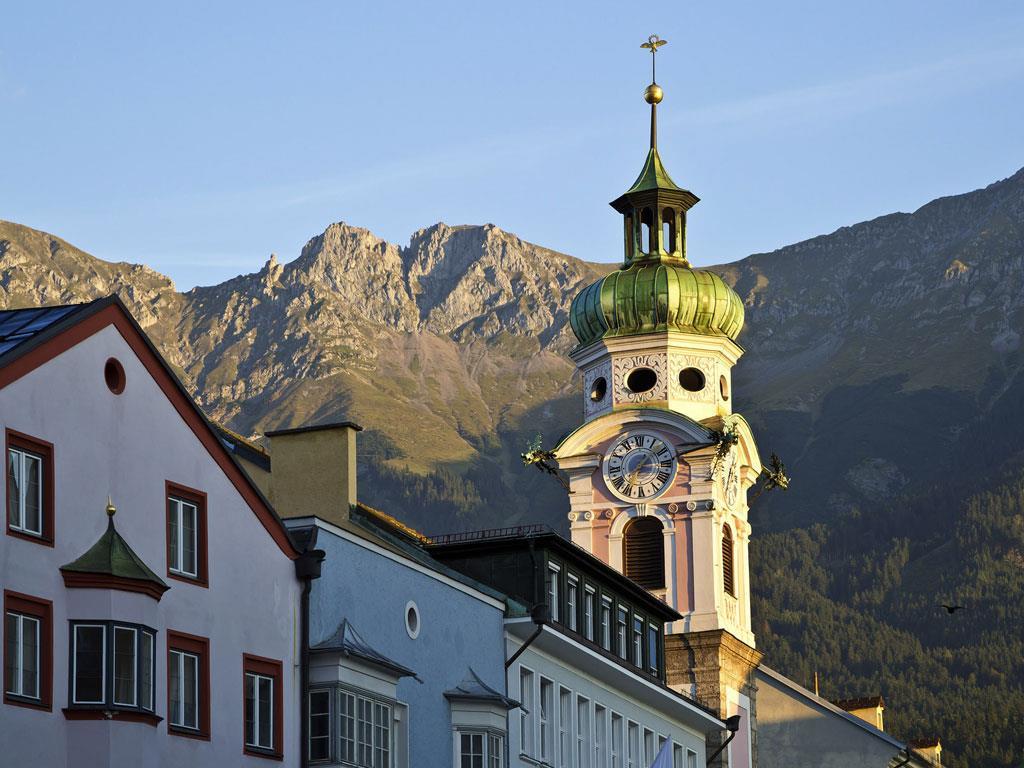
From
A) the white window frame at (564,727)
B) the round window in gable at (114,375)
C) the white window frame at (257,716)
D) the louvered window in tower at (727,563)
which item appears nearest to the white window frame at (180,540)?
the round window in gable at (114,375)

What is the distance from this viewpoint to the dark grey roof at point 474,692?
52906 millimetres

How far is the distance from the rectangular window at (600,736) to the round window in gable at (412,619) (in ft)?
39.9

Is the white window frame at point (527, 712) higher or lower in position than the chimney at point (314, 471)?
lower

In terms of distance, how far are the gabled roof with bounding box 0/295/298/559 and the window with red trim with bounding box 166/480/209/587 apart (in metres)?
1.12

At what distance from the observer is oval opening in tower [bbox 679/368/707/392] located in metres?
101

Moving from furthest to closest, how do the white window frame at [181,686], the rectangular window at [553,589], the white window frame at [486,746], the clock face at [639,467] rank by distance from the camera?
the clock face at [639,467] → the rectangular window at [553,589] → the white window frame at [486,746] → the white window frame at [181,686]

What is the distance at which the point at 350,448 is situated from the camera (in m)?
53.8

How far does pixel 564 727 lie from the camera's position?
60.1m

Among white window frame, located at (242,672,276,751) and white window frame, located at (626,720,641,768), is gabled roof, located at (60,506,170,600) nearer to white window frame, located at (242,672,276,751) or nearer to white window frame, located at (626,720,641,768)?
white window frame, located at (242,672,276,751)

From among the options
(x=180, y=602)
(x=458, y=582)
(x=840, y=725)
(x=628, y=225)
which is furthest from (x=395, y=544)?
(x=628, y=225)

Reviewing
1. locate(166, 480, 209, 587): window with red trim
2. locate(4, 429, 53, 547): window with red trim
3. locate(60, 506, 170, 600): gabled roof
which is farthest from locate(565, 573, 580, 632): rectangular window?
locate(4, 429, 53, 547): window with red trim

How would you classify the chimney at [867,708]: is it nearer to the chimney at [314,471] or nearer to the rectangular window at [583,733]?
the rectangular window at [583,733]

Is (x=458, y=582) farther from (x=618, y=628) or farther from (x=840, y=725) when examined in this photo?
(x=840, y=725)

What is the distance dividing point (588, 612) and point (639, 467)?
34992 mm
